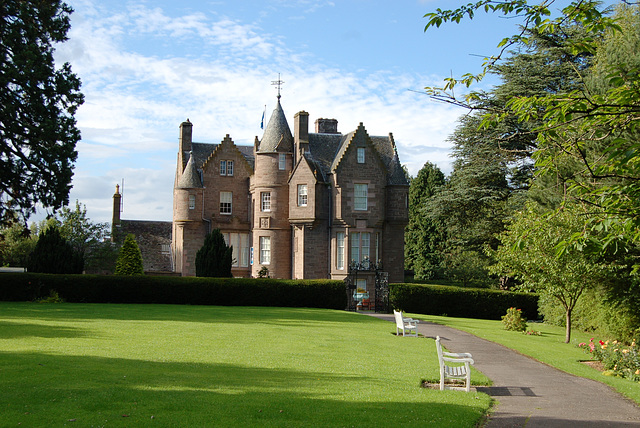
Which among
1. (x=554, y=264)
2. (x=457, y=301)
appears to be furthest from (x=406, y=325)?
(x=457, y=301)

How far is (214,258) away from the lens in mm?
38094

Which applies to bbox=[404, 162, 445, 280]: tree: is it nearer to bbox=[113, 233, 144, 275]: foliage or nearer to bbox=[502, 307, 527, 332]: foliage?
bbox=[113, 233, 144, 275]: foliage

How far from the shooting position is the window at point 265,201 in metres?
44.4

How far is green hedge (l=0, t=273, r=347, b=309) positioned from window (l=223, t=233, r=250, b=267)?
36.7ft

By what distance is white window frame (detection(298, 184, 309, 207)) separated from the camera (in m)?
42.2

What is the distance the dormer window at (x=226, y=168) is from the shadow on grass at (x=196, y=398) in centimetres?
3611

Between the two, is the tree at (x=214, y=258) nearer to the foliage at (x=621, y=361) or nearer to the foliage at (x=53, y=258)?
the foliage at (x=53, y=258)

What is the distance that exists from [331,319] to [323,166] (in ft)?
55.8

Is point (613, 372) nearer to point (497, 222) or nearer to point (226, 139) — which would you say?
point (497, 222)

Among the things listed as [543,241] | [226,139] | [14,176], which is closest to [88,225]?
[226,139]

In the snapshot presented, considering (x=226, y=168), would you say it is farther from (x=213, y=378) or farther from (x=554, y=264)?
(x=213, y=378)

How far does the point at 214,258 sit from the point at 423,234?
31.4 m

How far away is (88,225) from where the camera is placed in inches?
2128

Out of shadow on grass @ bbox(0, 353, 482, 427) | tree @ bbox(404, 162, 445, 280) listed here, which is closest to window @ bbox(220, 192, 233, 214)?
tree @ bbox(404, 162, 445, 280)
